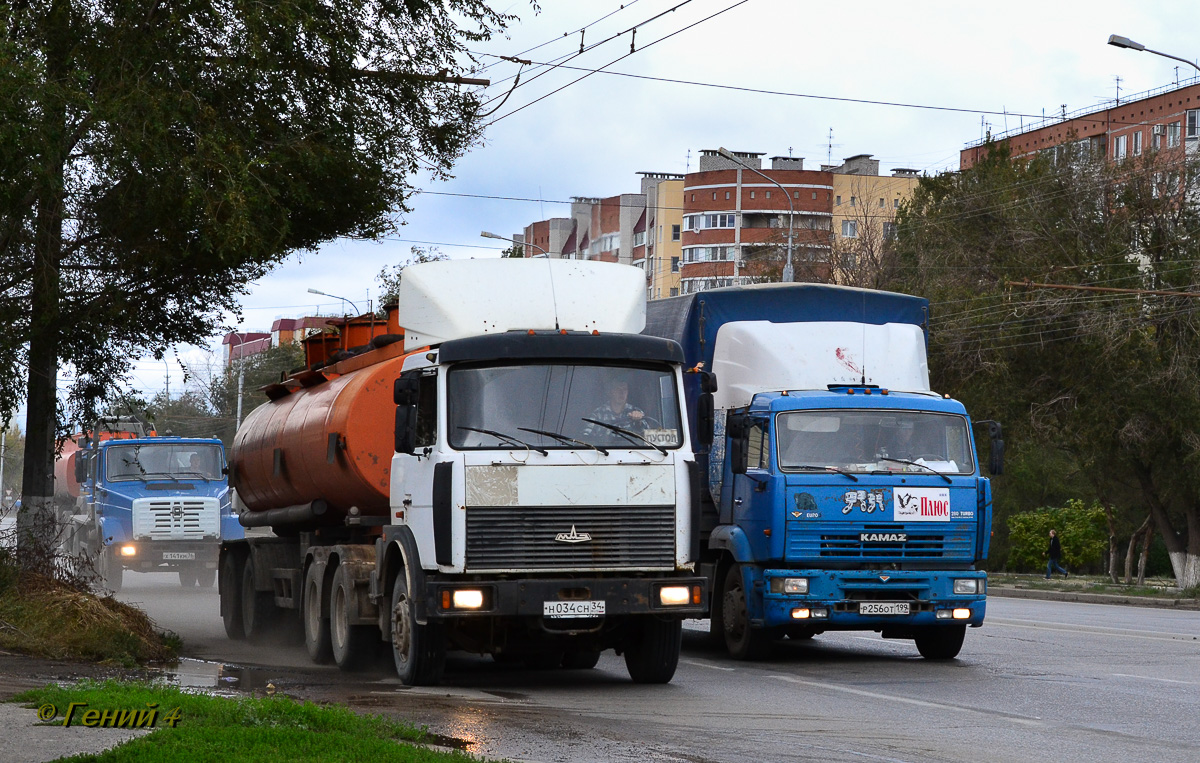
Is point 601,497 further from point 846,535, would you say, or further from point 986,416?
point 986,416

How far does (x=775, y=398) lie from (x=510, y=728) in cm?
593

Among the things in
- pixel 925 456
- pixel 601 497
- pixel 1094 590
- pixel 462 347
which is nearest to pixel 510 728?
pixel 601 497

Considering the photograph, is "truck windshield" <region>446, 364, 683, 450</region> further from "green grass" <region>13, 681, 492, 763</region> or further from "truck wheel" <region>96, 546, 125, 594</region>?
"truck wheel" <region>96, 546, 125, 594</region>

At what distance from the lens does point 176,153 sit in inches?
537

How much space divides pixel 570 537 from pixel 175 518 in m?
19.9

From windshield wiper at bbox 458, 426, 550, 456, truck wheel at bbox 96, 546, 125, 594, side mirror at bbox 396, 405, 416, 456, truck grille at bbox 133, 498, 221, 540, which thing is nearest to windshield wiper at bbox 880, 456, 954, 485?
windshield wiper at bbox 458, 426, 550, 456

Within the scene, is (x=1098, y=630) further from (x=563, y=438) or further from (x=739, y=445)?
(x=563, y=438)

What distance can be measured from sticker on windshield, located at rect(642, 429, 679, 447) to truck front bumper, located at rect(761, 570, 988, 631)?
2.82 m

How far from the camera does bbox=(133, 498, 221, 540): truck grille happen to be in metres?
29.8

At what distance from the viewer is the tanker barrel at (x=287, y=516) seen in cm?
1528

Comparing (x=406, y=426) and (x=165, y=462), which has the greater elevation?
(x=406, y=426)

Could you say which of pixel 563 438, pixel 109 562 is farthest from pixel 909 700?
pixel 109 562

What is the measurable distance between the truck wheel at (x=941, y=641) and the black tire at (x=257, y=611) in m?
7.24

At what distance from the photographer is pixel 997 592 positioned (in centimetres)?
3528
